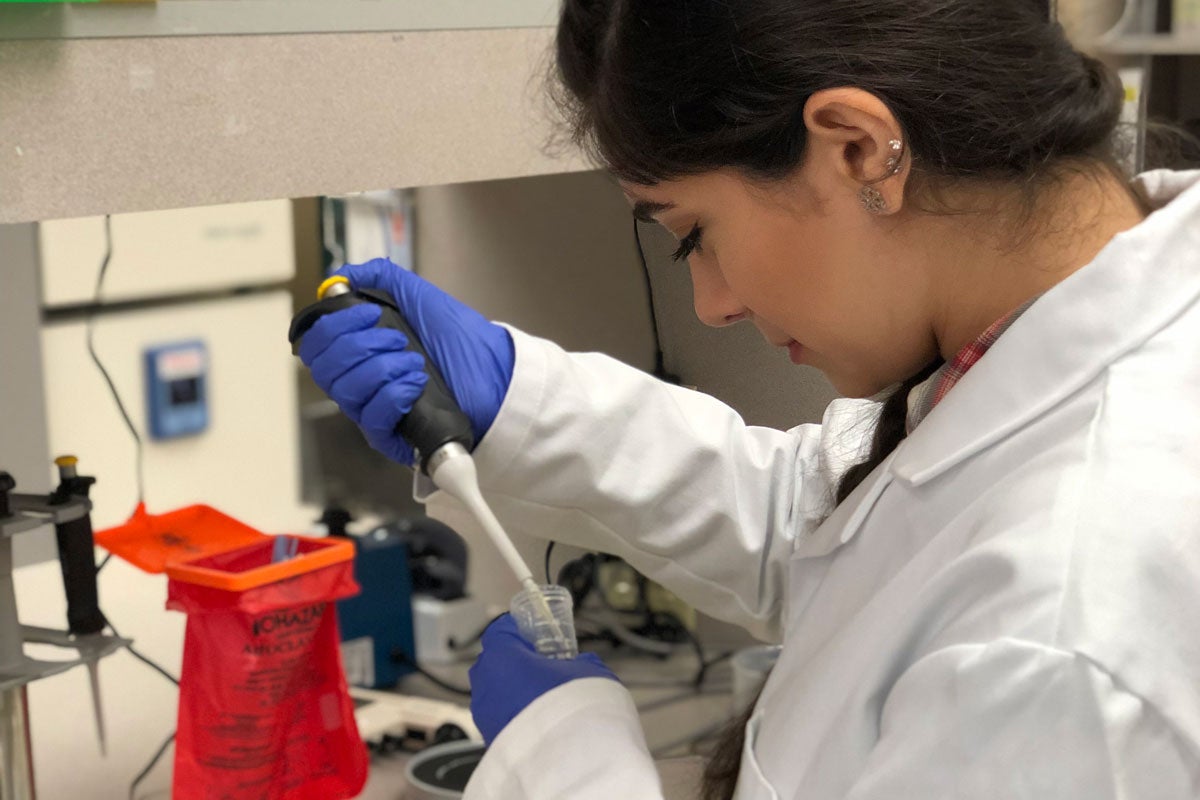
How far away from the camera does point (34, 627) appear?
3.70 feet

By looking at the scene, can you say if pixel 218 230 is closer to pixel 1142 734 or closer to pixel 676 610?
pixel 676 610

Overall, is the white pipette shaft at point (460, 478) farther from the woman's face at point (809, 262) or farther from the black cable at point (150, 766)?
the black cable at point (150, 766)

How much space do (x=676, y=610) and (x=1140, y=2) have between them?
1169 mm

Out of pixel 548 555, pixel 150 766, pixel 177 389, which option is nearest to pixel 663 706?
pixel 548 555

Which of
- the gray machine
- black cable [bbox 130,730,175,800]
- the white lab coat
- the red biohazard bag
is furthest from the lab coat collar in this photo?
black cable [bbox 130,730,175,800]

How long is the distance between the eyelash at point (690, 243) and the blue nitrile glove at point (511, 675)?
318mm

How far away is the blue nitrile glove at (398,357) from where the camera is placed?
2.94ft

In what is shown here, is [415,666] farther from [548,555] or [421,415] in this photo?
[421,415]

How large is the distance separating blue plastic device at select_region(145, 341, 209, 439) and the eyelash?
1555 millimetres

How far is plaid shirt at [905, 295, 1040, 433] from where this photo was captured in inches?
33.3

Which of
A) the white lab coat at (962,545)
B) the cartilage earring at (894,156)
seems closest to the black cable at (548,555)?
the white lab coat at (962,545)

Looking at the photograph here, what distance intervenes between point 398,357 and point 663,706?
0.78 metres

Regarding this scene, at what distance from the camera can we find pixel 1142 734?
2.16 ft

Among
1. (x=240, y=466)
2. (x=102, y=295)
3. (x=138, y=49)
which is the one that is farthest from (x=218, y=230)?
(x=138, y=49)
